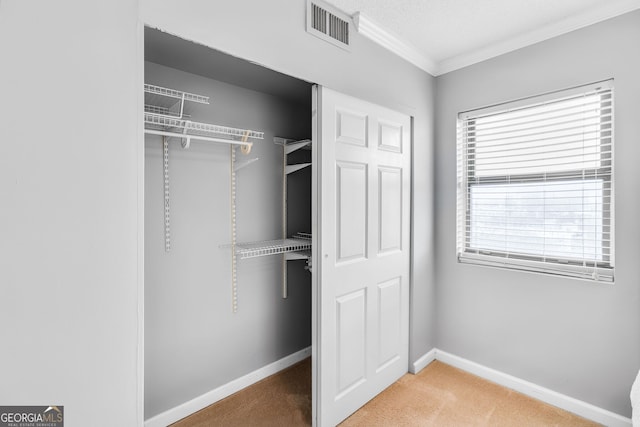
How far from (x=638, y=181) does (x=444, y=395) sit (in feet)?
6.00

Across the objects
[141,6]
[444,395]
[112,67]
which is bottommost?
[444,395]

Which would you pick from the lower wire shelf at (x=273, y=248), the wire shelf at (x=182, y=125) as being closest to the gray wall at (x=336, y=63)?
the wire shelf at (x=182, y=125)

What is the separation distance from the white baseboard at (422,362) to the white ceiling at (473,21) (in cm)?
245

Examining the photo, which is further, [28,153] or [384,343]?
[384,343]

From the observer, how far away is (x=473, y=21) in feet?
6.49

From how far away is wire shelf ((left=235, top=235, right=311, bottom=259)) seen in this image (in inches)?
78.7

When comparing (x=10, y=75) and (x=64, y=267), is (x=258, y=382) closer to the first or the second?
(x=64, y=267)

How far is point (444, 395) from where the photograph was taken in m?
2.16

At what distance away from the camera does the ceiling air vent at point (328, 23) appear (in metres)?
1.66

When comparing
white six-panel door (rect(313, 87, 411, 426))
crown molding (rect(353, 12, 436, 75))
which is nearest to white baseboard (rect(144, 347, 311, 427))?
white six-panel door (rect(313, 87, 411, 426))

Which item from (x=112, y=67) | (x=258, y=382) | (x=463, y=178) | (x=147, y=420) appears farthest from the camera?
(x=463, y=178)

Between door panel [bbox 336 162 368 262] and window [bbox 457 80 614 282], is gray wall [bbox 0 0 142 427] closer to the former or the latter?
door panel [bbox 336 162 368 262]

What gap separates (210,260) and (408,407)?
1669 mm

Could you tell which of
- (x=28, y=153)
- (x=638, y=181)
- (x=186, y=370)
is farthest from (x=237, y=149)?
(x=638, y=181)
